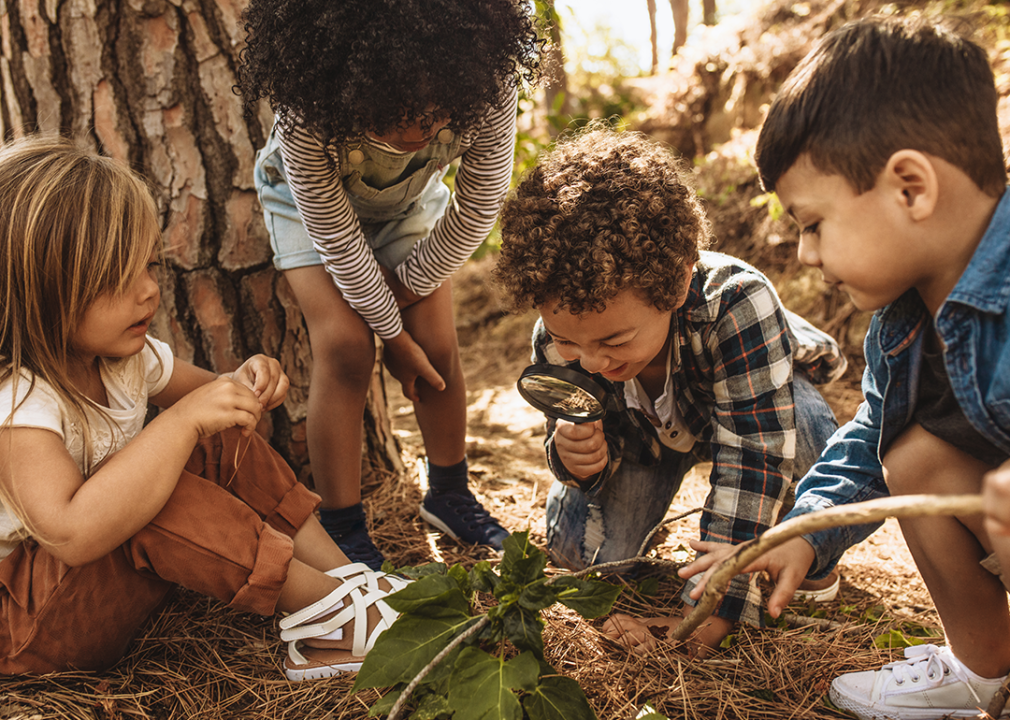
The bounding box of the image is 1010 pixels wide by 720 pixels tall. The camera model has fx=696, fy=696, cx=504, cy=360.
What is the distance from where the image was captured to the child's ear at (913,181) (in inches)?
43.3

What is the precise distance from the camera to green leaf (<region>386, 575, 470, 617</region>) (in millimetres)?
1361

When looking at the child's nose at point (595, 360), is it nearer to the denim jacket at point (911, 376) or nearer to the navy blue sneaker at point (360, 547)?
the denim jacket at point (911, 376)

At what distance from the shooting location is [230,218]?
2.32 metres

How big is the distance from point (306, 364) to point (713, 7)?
8.88 meters

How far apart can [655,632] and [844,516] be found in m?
0.92

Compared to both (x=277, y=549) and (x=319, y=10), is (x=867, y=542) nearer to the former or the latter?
(x=277, y=549)

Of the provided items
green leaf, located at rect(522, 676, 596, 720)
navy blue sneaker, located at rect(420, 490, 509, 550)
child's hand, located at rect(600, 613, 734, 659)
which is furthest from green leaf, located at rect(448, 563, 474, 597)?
navy blue sneaker, located at rect(420, 490, 509, 550)

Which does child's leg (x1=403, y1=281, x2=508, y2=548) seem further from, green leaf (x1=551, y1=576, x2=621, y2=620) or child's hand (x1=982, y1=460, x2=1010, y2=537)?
child's hand (x1=982, y1=460, x2=1010, y2=537)

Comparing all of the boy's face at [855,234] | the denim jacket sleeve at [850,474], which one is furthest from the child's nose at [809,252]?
the denim jacket sleeve at [850,474]

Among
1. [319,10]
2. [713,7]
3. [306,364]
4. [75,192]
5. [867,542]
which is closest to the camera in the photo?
[75,192]

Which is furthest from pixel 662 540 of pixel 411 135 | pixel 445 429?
pixel 411 135

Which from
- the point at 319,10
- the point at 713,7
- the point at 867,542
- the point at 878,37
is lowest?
the point at 867,542

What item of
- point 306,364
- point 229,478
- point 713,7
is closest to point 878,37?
point 229,478

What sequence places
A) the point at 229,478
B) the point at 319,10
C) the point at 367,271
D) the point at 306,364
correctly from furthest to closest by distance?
1. the point at 306,364
2. the point at 367,271
3. the point at 229,478
4. the point at 319,10
